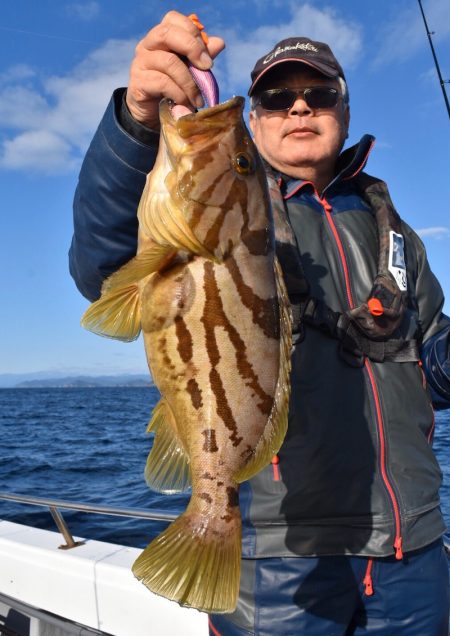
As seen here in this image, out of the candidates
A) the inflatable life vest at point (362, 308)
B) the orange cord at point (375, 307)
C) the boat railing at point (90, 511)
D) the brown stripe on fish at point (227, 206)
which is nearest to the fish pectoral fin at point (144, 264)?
the brown stripe on fish at point (227, 206)

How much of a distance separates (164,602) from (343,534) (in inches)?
78.6

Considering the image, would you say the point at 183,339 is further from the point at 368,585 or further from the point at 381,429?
the point at 368,585

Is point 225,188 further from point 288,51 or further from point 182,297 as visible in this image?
point 288,51

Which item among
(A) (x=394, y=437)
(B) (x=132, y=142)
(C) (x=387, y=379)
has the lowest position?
(A) (x=394, y=437)

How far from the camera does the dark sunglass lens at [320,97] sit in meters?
2.99

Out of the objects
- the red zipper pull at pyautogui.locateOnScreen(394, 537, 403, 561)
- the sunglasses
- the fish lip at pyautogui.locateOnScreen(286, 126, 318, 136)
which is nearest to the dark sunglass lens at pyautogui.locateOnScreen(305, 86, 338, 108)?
the sunglasses

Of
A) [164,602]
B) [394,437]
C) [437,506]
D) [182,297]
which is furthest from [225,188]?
[164,602]

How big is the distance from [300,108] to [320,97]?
0.14 metres

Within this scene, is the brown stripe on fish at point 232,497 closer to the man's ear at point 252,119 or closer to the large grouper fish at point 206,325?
the large grouper fish at point 206,325

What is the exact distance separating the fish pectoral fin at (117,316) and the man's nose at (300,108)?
1.52 m

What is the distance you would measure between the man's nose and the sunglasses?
0.05ft

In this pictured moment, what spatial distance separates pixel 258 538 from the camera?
92.9 inches

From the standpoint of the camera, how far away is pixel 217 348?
1944 millimetres

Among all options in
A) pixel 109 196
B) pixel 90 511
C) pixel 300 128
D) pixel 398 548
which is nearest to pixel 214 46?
pixel 109 196
